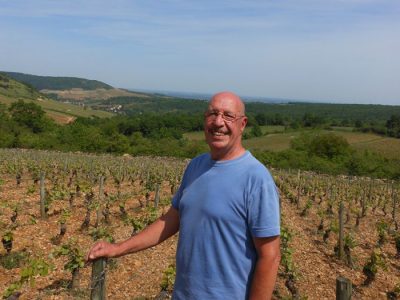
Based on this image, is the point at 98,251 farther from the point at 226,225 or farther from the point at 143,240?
the point at 226,225

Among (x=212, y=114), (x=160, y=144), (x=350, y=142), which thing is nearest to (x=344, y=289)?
(x=212, y=114)

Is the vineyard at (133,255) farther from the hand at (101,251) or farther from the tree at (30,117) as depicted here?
the tree at (30,117)

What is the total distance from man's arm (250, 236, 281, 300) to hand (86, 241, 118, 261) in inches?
40.7

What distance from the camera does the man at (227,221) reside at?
Answer: 256 cm

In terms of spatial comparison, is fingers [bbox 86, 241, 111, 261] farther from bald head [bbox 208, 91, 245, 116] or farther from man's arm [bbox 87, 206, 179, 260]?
bald head [bbox 208, 91, 245, 116]

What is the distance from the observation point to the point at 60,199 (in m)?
13.8

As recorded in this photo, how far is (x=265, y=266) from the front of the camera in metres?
2.55

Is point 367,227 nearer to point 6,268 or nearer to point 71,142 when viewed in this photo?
point 6,268

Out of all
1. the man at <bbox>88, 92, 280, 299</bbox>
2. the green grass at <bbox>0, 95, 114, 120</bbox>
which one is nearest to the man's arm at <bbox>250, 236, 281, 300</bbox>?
the man at <bbox>88, 92, 280, 299</bbox>

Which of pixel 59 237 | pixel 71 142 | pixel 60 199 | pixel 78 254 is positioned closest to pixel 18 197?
pixel 60 199

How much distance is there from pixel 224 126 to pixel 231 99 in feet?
0.60

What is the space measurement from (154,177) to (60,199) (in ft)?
26.3

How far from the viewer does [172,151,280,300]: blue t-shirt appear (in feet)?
8.41

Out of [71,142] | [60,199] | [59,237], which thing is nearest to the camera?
[59,237]
